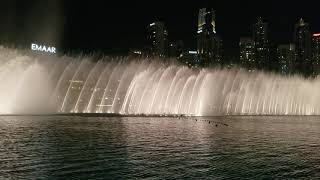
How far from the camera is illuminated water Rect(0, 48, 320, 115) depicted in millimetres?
67000

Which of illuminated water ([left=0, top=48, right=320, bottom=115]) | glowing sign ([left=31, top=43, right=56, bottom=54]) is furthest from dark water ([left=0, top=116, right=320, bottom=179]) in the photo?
glowing sign ([left=31, top=43, right=56, bottom=54])

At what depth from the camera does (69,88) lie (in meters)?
72.2

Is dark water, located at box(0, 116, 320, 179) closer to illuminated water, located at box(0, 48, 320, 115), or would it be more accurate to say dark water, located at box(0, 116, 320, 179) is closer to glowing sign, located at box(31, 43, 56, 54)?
illuminated water, located at box(0, 48, 320, 115)

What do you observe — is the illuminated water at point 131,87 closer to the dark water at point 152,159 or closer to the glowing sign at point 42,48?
the glowing sign at point 42,48

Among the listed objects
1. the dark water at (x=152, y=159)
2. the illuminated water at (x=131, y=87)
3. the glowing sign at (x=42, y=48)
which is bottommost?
the dark water at (x=152, y=159)

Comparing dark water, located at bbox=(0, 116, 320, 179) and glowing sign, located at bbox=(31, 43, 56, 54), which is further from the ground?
glowing sign, located at bbox=(31, 43, 56, 54)

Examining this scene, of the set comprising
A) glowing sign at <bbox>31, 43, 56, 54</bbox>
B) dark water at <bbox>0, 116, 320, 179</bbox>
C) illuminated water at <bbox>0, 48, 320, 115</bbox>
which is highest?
glowing sign at <bbox>31, 43, 56, 54</bbox>

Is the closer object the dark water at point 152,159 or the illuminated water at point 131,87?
the dark water at point 152,159

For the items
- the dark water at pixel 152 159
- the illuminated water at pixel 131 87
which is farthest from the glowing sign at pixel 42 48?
the dark water at pixel 152 159

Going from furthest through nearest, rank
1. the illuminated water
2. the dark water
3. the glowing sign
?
the glowing sign
the illuminated water
the dark water

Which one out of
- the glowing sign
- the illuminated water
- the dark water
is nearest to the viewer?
the dark water

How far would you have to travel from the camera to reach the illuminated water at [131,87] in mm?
67000

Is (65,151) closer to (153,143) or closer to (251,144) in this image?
(153,143)

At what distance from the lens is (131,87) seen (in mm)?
74438
